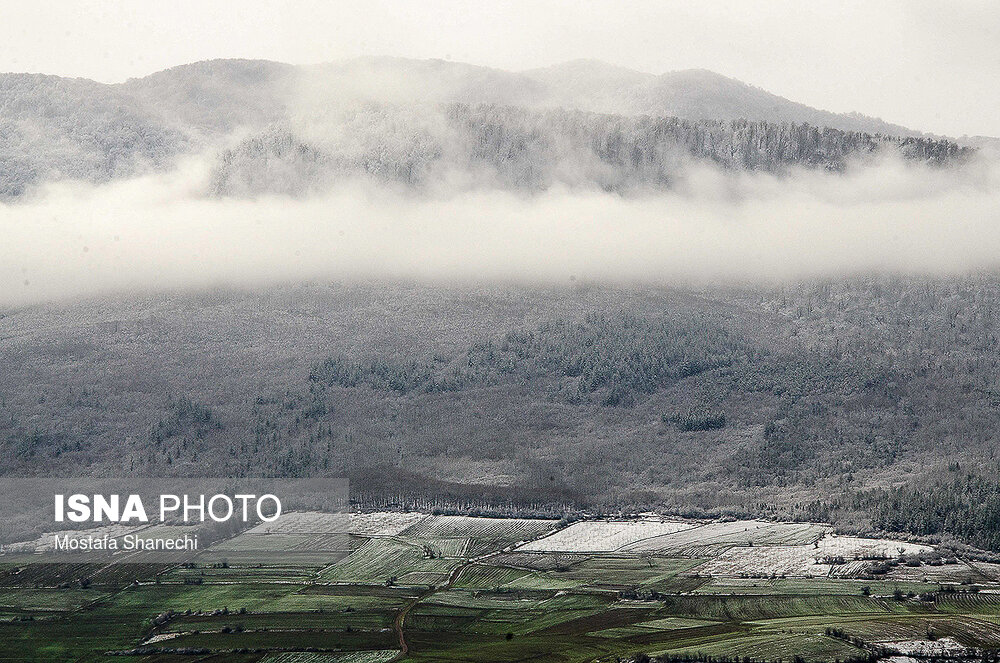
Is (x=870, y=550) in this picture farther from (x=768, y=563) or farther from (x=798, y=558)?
(x=768, y=563)

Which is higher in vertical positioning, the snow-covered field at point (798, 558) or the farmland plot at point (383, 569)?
the snow-covered field at point (798, 558)

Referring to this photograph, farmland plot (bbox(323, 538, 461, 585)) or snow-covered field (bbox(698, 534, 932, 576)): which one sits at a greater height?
snow-covered field (bbox(698, 534, 932, 576))

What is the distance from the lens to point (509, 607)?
570ft

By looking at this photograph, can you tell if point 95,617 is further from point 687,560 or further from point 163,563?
point 687,560

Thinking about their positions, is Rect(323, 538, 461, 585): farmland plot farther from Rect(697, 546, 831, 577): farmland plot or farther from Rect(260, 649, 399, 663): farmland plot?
Rect(697, 546, 831, 577): farmland plot

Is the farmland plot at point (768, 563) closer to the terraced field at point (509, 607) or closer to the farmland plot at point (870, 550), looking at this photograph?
the terraced field at point (509, 607)

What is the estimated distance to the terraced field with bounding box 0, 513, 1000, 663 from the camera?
154875 millimetres

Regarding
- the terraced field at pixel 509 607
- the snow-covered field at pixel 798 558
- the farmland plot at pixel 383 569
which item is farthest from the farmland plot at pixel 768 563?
the farmland plot at pixel 383 569

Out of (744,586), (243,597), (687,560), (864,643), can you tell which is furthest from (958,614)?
(243,597)

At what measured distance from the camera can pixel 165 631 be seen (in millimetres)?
165250

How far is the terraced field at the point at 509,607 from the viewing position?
155 m

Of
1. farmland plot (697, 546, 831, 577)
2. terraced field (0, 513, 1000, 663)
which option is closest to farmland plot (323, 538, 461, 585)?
terraced field (0, 513, 1000, 663)

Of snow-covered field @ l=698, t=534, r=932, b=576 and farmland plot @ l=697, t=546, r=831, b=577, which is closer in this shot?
farmland plot @ l=697, t=546, r=831, b=577

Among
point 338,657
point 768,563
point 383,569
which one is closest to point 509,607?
point 338,657
